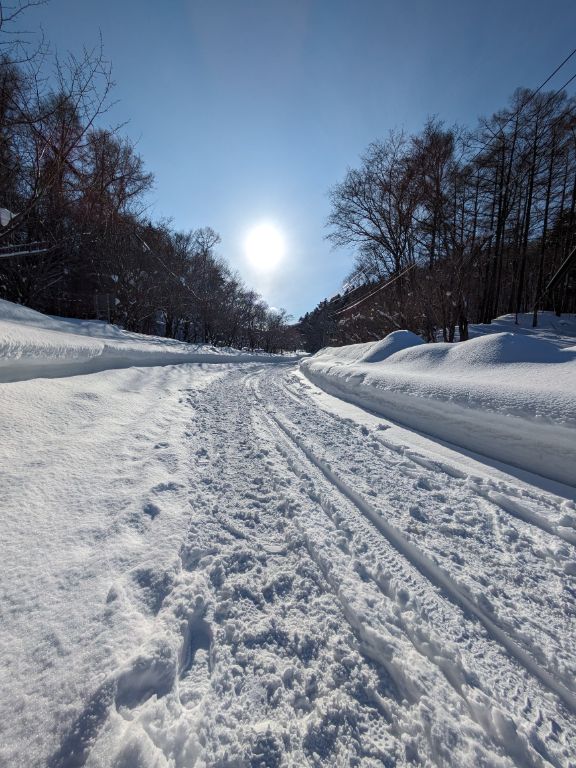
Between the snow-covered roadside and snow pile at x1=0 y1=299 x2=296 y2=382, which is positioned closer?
the snow-covered roadside

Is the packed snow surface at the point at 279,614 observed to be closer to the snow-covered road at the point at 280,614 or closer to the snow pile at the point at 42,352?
the snow-covered road at the point at 280,614

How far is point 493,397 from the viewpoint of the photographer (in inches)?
119

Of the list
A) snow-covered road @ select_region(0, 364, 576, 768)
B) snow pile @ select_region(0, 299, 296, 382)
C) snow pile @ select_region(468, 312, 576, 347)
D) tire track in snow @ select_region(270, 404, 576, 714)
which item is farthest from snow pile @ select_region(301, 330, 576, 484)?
snow pile @ select_region(468, 312, 576, 347)

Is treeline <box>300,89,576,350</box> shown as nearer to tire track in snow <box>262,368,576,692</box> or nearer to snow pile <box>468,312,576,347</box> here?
snow pile <box>468,312,576,347</box>

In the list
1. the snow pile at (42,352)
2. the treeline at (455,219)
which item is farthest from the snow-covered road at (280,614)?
the treeline at (455,219)

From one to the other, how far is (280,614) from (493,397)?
294cm

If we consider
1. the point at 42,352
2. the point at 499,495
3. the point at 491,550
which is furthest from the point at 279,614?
the point at 42,352

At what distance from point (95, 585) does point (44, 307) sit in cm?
1934

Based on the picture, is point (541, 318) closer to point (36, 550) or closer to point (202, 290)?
point (36, 550)

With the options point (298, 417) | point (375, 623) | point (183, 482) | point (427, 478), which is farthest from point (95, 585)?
point (298, 417)

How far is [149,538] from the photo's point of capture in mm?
1737

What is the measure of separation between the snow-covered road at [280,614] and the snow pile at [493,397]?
34 centimetres

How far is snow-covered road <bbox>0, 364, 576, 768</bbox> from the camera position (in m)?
0.93

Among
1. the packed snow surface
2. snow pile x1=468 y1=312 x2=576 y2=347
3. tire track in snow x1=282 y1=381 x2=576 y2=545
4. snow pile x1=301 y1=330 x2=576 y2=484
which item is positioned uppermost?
snow pile x1=468 y1=312 x2=576 y2=347
